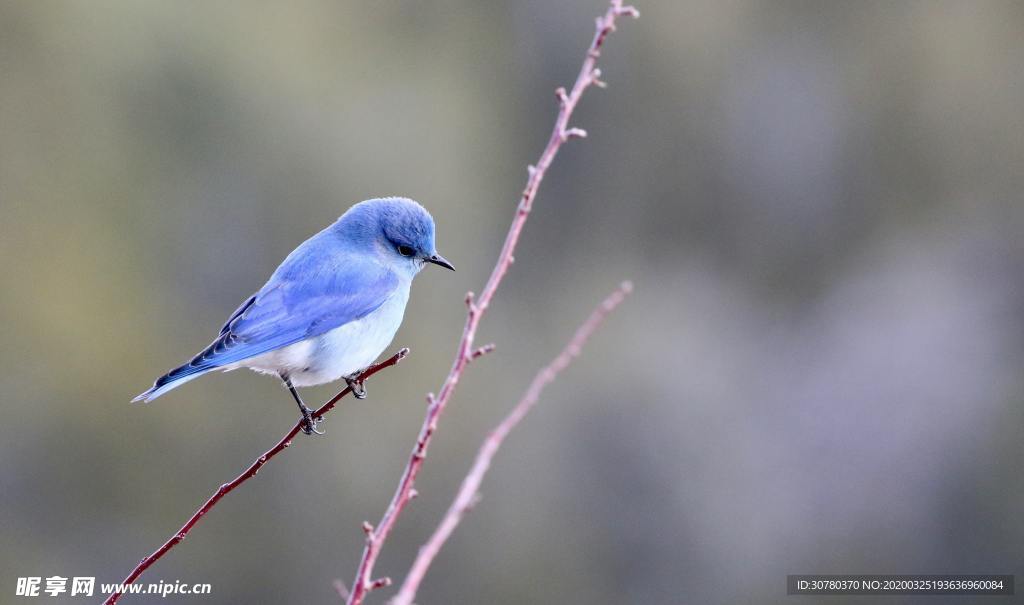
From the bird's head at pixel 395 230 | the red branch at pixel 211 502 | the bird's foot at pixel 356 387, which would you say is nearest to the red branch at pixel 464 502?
the red branch at pixel 211 502

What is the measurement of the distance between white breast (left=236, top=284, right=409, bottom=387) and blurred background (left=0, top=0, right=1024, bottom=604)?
38.6ft

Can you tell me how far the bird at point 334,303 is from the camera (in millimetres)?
4535

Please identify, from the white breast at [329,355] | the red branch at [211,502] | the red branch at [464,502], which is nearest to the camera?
the red branch at [464,502]

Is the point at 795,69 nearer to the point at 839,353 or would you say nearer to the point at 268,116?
the point at 839,353

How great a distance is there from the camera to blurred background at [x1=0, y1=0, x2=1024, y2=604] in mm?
16375

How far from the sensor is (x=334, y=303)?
475 cm

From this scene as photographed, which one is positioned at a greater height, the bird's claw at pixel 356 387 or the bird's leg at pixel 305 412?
the bird's claw at pixel 356 387

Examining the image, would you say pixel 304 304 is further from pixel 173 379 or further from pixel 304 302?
pixel 173 379

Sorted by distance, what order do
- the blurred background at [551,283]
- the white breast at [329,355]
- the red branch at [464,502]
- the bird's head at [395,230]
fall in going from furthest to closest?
the blurred background at [551,283]
the bird's head at [395,230]
the white breast at [329,355]
the red branch at [464,502]

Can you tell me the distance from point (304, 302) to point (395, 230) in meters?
0.54

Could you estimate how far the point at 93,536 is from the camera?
52.7 feet

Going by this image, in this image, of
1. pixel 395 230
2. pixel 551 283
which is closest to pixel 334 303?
pixel 395 230

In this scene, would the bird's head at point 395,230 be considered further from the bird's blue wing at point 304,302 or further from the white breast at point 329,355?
the white breast at point 329,355

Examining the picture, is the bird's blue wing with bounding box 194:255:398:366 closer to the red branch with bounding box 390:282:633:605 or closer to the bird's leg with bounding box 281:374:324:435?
the bird's leg with bounding box 281:374:324:435
